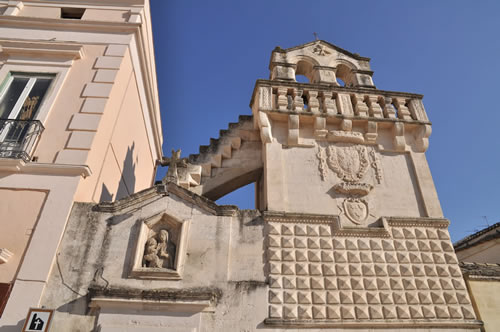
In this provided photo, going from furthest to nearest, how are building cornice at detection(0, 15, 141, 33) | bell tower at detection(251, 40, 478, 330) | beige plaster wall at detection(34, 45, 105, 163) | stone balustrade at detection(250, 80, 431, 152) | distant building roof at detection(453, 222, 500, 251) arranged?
distant building roof at detection(453, 222, 500, 251)
building cornice at detection(0, 15, 141, 33)
stone balustrade at detection(250, 80, 431, 152)
beige plaster wall at detection(34, 45, 105, 163)
bell tower at detection(251, 40, 478, 330)

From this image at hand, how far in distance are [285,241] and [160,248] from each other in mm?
2412

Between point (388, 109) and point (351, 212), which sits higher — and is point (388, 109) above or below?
above

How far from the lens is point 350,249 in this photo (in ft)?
21.6

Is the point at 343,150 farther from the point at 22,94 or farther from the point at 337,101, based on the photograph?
the point at 22,94

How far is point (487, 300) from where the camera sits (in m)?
6.43

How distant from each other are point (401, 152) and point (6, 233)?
A: 28.2 feet

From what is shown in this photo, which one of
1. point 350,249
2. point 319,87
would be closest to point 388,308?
point 350,249

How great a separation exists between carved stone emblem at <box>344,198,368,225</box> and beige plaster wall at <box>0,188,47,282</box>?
6.10 meters

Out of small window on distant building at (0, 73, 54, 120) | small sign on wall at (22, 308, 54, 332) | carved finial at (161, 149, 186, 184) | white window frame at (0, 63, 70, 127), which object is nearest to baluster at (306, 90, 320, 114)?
carved finial at (161, 149, 186, 184)

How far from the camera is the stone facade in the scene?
5594 mm

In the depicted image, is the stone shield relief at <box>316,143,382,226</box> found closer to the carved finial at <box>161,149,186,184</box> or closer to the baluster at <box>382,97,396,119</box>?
the baluster at <box>382,97,396,119</box>

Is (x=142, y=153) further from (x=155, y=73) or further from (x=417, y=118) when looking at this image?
(x=417, y=118)

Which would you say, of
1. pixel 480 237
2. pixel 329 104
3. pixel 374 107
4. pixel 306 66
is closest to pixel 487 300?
pixel 374 107

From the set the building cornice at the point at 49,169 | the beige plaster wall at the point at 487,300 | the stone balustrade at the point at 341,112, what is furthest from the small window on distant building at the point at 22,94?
the beige plaster wall at the point at 487,300
